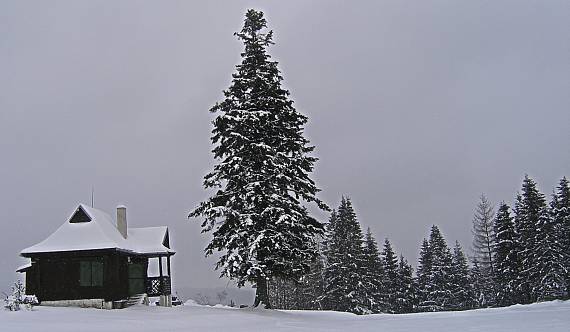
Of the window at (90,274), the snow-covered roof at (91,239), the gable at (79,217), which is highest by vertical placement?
the gable at (79,217)

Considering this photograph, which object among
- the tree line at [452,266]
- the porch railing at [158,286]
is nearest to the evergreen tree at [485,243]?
the tree line at [452,266]

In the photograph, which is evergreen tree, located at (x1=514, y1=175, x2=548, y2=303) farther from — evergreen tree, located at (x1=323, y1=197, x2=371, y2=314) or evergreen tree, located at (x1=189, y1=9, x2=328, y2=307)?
evergreen tree, located at (x1=189, y1=9, x2=328, y2=307)

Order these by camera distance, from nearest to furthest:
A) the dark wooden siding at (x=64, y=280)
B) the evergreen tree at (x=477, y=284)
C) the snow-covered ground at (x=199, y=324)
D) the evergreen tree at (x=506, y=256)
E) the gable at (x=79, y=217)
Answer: the snow-covered ground at (x=199, y=324) → the dark wooden siding at (x=64, y=280) → the gable at (x=79, y=217) → the evergreen tree at (x=506, y=256) → the evergreen tree at (x=477, y=284)

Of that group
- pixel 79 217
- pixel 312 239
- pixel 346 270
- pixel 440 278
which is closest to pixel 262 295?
pixel 312 239

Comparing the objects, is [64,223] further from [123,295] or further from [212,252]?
[212,252]

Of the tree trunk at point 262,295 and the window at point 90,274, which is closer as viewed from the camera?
the tree trunk at point 262,295

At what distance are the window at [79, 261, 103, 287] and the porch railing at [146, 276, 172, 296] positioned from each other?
501cm

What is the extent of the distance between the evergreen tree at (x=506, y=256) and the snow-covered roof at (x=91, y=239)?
3073 cm

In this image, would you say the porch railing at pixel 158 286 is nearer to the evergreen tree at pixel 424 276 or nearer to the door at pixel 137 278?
the door at pixel 137 278

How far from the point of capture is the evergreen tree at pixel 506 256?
4591 centimetres

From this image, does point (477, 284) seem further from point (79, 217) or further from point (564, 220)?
point (79, 217)

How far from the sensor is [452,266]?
5328 cm

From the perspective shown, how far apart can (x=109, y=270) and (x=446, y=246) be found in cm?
3787

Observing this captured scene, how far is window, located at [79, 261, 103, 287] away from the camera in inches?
1088
